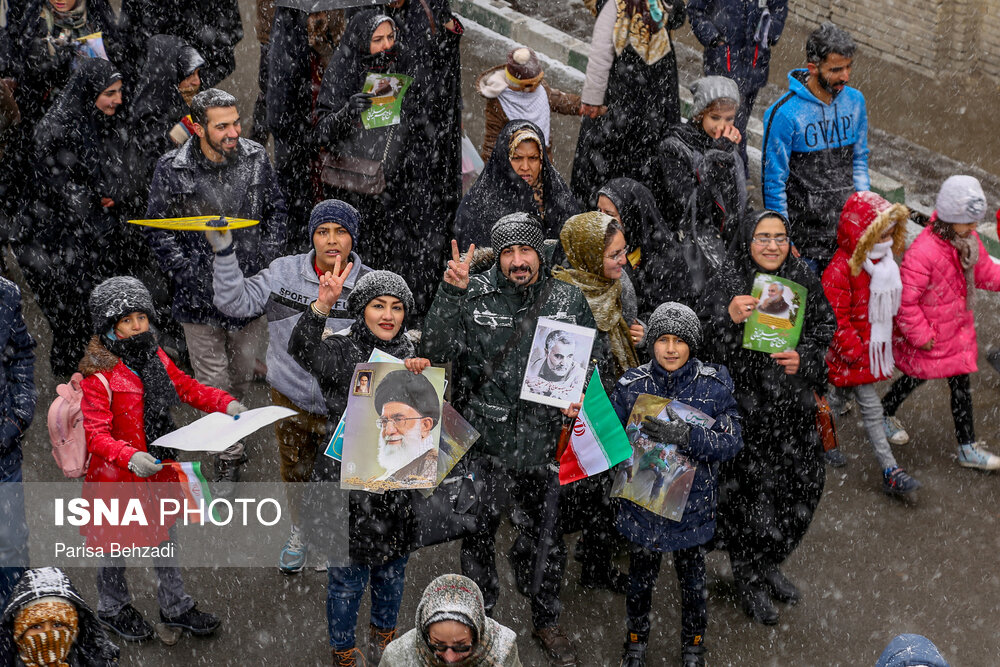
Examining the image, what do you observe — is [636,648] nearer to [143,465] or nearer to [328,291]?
[328,291]

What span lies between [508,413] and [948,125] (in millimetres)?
7977

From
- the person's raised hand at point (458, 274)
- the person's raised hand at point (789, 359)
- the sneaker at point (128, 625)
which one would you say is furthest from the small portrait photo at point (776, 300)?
the sneaker at point (128, 625)

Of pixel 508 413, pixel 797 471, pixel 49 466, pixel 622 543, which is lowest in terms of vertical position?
pixel 49 466

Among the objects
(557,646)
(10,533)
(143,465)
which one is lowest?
(557,646)

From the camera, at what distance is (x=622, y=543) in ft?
23.1

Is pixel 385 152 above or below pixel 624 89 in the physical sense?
below

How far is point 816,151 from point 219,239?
3.98 m

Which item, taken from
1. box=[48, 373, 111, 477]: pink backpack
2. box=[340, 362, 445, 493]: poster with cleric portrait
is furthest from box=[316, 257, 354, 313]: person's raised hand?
box=[48, 373, 111, 477]: pink backpack

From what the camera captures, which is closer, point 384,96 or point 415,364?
point 415,364

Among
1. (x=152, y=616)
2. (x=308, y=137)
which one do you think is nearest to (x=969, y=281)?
(x=308, y=137)

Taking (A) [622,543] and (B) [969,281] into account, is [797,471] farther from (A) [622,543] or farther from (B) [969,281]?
(B) [969,281]

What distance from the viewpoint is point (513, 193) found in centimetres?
748

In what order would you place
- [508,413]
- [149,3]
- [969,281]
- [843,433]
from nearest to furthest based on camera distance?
1. [508,413]
2. [969,281]
3. [843,433]
4. [149,3]

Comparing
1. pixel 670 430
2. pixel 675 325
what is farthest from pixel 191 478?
pixel 675 325
